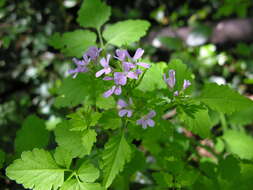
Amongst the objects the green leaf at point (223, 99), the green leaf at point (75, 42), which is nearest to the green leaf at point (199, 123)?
the green leaf at point (223, 99)

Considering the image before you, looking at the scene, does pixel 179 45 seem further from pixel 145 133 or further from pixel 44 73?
pixel 145 133

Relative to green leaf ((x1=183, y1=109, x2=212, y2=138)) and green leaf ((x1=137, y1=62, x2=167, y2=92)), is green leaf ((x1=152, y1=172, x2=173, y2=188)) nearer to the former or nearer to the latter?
green leaf ((x1=183, y1=109, x2=212, y2=138))

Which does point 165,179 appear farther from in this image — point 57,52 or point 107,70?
point 57,52

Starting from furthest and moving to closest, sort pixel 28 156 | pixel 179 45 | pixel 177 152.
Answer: pixel 179 45
pixel 177 152
pixel 28 156

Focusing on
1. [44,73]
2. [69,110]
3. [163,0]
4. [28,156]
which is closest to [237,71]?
[163,0]

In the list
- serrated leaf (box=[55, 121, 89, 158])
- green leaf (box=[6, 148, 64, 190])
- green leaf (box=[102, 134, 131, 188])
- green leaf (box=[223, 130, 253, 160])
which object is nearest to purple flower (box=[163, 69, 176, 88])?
green leaf (box=[102, 134, 131, 188])

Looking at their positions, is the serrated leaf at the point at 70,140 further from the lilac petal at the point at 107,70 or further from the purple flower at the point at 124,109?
the lilac petal at the point at 107,70
